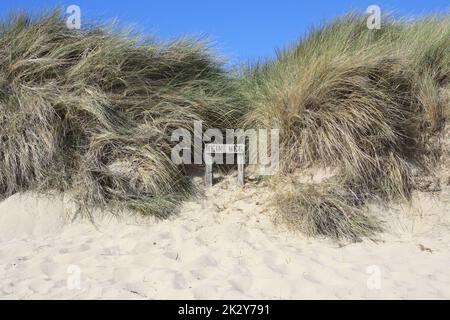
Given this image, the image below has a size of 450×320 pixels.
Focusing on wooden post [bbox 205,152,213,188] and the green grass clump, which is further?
wooden post [bbox 205,152,213,188]

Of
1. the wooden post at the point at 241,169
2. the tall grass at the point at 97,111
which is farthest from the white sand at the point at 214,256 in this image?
the tall grass at the point at 97,111

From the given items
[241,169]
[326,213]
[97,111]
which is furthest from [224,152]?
[97,111]

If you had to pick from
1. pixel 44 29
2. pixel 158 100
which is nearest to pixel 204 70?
pixel 158 100

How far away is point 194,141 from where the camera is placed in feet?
19.2

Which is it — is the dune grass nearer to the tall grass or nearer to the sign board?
the sign board

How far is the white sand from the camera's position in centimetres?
389

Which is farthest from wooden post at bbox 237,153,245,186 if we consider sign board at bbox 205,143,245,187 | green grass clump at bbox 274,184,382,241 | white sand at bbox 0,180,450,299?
green grass clump at bbox 274,184,382,241

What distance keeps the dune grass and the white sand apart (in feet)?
1.16

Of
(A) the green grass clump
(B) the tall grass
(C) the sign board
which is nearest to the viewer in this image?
(A) the green grass clump

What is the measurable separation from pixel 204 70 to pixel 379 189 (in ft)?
8.86

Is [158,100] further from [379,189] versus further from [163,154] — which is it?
[379,189]

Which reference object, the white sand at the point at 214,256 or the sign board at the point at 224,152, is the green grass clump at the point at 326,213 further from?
the sign board at the point at 224,152

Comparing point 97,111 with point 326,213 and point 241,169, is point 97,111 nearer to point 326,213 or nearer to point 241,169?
point 241,169

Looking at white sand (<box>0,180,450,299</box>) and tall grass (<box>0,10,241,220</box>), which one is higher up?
tall grass (<box>0,10,241,220</box>)
